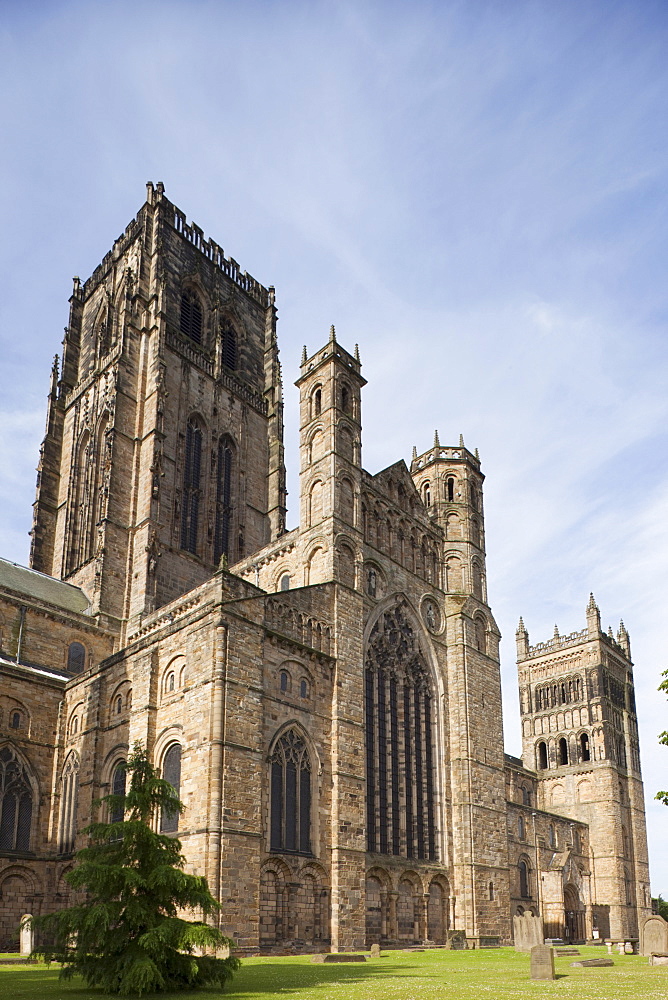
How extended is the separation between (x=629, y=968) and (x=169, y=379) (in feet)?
140

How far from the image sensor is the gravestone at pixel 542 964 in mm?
19594

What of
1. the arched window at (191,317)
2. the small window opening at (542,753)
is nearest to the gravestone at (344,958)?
the arched window at (191,317)

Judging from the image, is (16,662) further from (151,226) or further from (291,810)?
(151,226)

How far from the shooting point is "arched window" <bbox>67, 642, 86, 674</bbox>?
145ft

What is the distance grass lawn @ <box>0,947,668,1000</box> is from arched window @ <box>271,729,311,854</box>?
4.69 m

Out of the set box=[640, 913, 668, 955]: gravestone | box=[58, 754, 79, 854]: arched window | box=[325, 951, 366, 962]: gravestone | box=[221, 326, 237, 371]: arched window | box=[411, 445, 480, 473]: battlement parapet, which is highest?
box=[221, 326, 237, 371]: arched window

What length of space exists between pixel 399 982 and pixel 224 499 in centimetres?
4012

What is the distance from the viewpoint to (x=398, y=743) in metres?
39.0

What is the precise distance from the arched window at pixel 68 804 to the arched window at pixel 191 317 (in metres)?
32.2

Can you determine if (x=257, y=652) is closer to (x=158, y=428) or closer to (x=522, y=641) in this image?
(x=158, y=428)

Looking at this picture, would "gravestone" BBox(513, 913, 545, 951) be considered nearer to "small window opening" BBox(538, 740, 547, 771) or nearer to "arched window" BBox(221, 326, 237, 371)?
"arched window" BBox(221, 326, 237, 371)

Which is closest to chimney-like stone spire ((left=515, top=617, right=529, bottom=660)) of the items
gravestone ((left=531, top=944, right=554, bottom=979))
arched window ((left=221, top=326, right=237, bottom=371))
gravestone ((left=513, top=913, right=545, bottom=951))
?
arched window ((left=221, top=326, right=237, bottom=371))

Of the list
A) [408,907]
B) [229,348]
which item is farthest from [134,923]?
[229,348]

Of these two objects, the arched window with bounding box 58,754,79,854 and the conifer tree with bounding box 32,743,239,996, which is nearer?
the conifer tree with bounding box 32,743,239,996
